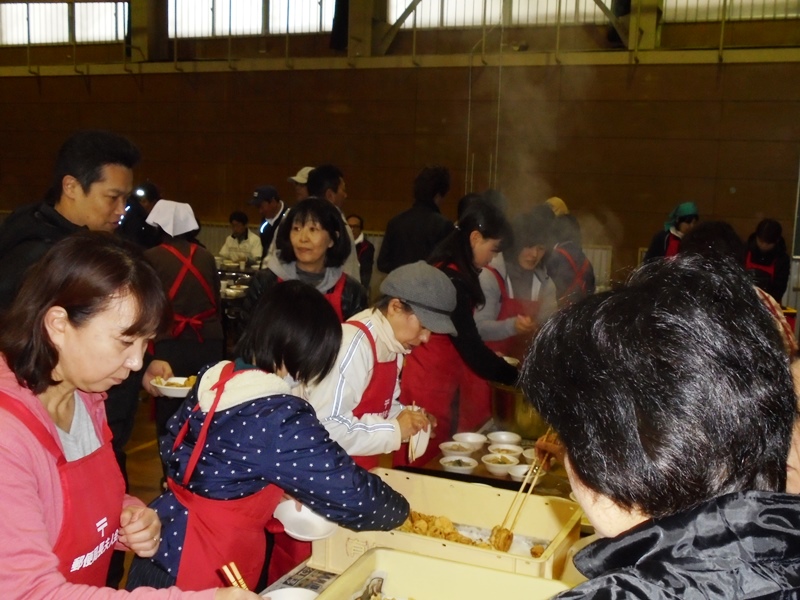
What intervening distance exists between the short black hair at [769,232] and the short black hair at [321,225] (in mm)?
4694

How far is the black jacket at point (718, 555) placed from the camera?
2.55ft

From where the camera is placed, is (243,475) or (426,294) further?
(426,294)

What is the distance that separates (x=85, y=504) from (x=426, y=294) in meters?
1.34

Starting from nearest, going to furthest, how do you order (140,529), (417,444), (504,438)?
(140,529) → (417,444) → (504,438)

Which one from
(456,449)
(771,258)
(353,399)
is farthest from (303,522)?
(771,258)

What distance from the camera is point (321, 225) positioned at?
3283mm

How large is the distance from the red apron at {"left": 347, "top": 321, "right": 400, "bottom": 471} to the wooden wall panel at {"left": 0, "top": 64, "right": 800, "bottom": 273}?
648 cm

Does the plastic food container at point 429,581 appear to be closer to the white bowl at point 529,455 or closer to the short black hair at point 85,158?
the white bowl at point 529,455

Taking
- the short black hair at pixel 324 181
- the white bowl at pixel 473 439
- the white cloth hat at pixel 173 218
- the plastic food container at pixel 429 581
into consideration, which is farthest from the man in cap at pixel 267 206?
the plastic food container at pixel 429 581

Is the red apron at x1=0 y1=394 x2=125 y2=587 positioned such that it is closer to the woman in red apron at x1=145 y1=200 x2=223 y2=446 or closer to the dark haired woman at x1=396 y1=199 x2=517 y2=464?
the dark haired woman at x1=396 y1=199 x2=517 y2=464

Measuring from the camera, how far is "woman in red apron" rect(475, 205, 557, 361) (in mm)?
3758

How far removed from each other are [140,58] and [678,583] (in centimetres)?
1137

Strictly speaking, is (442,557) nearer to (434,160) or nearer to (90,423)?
(90,423)

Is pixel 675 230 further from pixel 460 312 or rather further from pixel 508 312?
pixel 460 312
